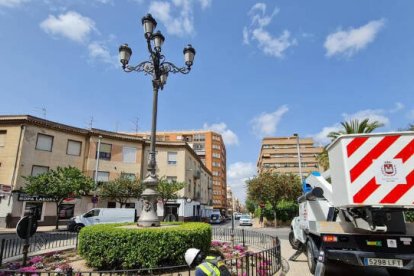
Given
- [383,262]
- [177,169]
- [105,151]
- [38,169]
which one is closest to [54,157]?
[38,169]

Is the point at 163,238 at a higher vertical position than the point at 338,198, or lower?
lower

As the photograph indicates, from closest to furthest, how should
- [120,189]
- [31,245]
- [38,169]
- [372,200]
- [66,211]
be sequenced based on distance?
1. [372,200]
2. [31,245]
3. [38,169]
4. [120,189]
5. [66,211]

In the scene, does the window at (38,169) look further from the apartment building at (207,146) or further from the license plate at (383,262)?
the apartment building at (207,146)

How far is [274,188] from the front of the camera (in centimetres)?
3034

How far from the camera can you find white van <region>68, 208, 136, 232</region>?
21406 millimetres

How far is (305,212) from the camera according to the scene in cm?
886

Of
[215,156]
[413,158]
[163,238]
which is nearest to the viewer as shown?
[413,158]

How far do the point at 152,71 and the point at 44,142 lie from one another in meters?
23.1

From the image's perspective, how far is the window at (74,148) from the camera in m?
29.8

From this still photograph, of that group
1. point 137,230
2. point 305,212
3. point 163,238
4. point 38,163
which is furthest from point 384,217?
point 38,163

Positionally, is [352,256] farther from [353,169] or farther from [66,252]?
[66,252]

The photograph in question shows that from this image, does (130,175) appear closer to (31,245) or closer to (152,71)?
(31,245)

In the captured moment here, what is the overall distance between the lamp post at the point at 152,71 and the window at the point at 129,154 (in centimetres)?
2538

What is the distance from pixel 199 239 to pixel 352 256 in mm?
3855
